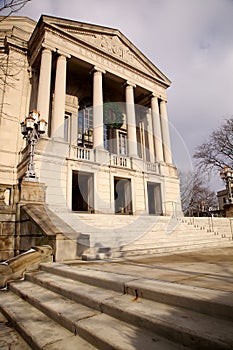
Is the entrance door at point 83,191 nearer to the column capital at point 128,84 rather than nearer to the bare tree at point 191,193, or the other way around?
the column capital at point 128,84

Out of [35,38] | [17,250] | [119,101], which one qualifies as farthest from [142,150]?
[17,250]

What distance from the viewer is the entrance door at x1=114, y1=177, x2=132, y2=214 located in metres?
16.1

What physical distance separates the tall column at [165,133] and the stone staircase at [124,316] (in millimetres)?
17462

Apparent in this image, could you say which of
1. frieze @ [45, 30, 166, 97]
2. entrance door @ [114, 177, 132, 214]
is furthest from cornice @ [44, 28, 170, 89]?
entrance door @ [114, 177, 132, 214]

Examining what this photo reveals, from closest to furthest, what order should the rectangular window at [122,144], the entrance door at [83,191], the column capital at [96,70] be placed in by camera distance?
the entrance door at [83,191]
the column capital at [96,70]
the rectangular window at [122,144]

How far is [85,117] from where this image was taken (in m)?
19.5

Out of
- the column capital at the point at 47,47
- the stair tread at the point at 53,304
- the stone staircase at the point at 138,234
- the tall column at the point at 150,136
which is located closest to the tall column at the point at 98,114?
the column capital at the point at 47,47

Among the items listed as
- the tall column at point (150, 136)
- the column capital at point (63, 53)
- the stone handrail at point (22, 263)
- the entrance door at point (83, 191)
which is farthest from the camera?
the tall column at point (150, 136)

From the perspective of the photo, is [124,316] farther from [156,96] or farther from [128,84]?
[156,96]

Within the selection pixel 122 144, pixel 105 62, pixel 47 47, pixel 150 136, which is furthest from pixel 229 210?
pixel 47 47

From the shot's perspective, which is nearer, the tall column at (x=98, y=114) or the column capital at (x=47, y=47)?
the column capital at (x=47, y=47)

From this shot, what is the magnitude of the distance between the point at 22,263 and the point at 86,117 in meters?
16.5

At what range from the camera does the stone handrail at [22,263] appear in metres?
4.41

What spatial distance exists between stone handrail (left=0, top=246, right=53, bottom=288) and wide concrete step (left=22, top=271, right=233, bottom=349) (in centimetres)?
210
